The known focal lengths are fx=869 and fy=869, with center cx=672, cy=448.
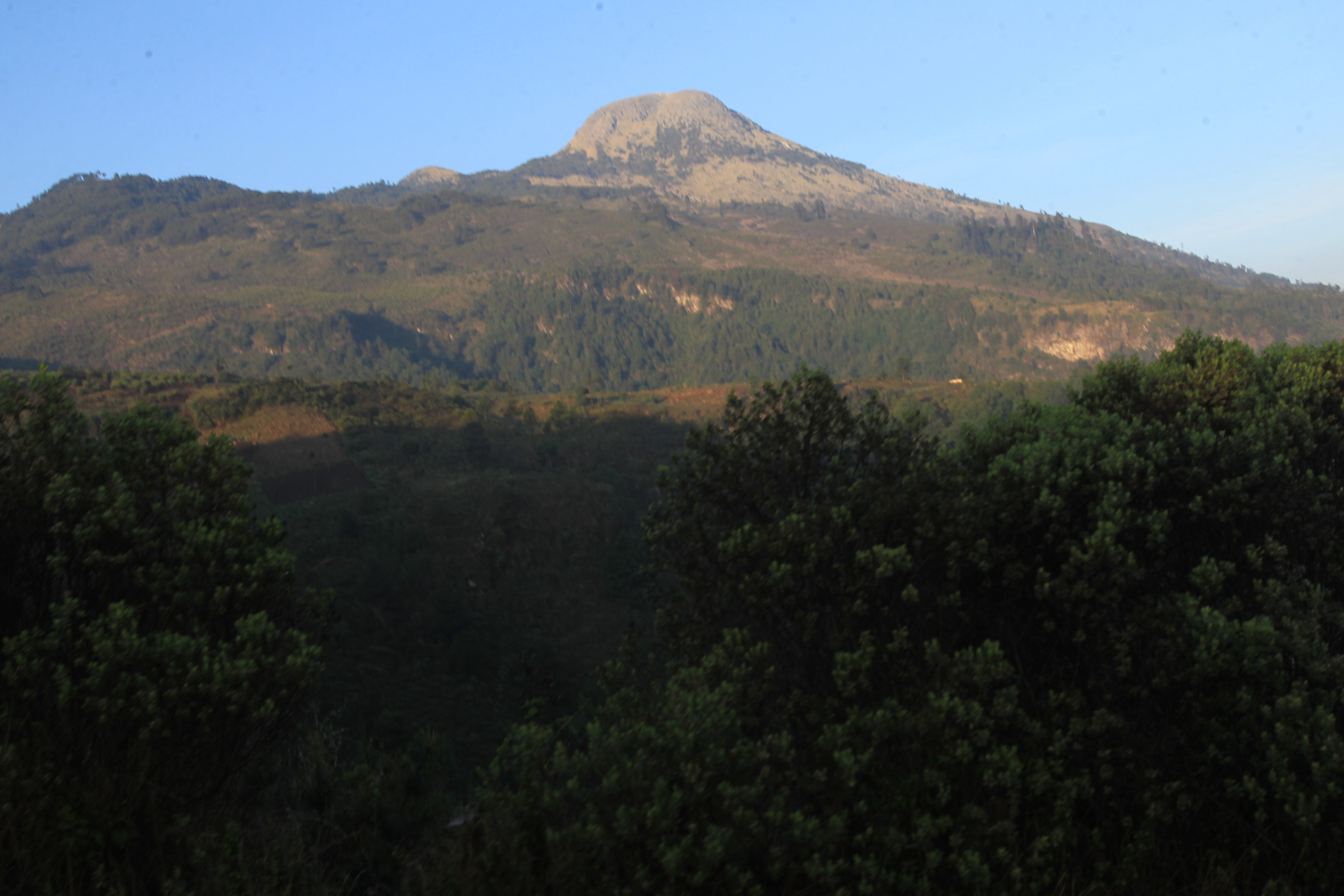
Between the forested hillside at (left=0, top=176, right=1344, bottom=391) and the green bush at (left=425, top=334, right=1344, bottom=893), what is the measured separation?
87977 mm

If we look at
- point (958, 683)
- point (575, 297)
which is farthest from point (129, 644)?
point (575, 297)

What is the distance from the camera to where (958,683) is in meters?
7.11

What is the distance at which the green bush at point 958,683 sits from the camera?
618cm

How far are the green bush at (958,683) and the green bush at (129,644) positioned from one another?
209cm

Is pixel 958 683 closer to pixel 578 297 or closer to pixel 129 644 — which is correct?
pixel 129 644

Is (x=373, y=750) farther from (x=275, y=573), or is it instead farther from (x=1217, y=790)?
(x=1217, y=790)

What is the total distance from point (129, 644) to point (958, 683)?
6490 millimetres

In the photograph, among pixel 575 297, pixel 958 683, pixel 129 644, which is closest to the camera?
pixel 129 644

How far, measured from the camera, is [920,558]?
833 cm

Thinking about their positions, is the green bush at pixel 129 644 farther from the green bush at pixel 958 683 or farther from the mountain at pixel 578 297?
the mountain at pixel 578 297

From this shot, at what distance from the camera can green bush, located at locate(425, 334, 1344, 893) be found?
618 cm

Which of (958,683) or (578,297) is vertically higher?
(578,297)

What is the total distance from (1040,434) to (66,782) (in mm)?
9273

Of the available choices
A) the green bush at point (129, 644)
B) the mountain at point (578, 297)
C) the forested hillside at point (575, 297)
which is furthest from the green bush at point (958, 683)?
the forested hillside at point (575, 297)
